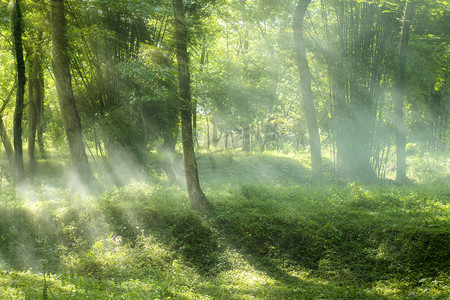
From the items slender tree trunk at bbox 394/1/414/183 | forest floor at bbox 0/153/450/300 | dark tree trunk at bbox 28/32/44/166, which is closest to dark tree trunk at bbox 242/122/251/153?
slender tree trunk at bbox 394/1/414/183

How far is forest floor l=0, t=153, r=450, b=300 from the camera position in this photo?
17.9ft

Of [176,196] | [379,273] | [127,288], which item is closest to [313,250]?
[379,273]

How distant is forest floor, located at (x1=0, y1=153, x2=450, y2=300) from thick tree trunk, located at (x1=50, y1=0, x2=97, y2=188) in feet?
5.42

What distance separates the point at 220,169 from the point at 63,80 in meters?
9.27

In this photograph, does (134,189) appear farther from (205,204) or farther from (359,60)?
(359,60)

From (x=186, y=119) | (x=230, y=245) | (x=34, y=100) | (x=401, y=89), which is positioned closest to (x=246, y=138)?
(x=401, y=89)

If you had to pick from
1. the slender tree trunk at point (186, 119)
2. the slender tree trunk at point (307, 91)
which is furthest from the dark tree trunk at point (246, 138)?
the slender tree trunk at point (186, 119)

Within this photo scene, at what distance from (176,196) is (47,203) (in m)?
3.62

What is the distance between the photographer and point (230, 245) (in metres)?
7.68

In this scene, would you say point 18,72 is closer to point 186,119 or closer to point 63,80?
point 63,80

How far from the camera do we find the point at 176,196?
10.2 m

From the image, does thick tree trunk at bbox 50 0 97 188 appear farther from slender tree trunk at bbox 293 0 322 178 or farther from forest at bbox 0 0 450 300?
slender tree trunk at bbox 293 0 322 178

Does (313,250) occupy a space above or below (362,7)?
below

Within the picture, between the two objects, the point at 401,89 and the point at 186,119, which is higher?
the point at 401,89
